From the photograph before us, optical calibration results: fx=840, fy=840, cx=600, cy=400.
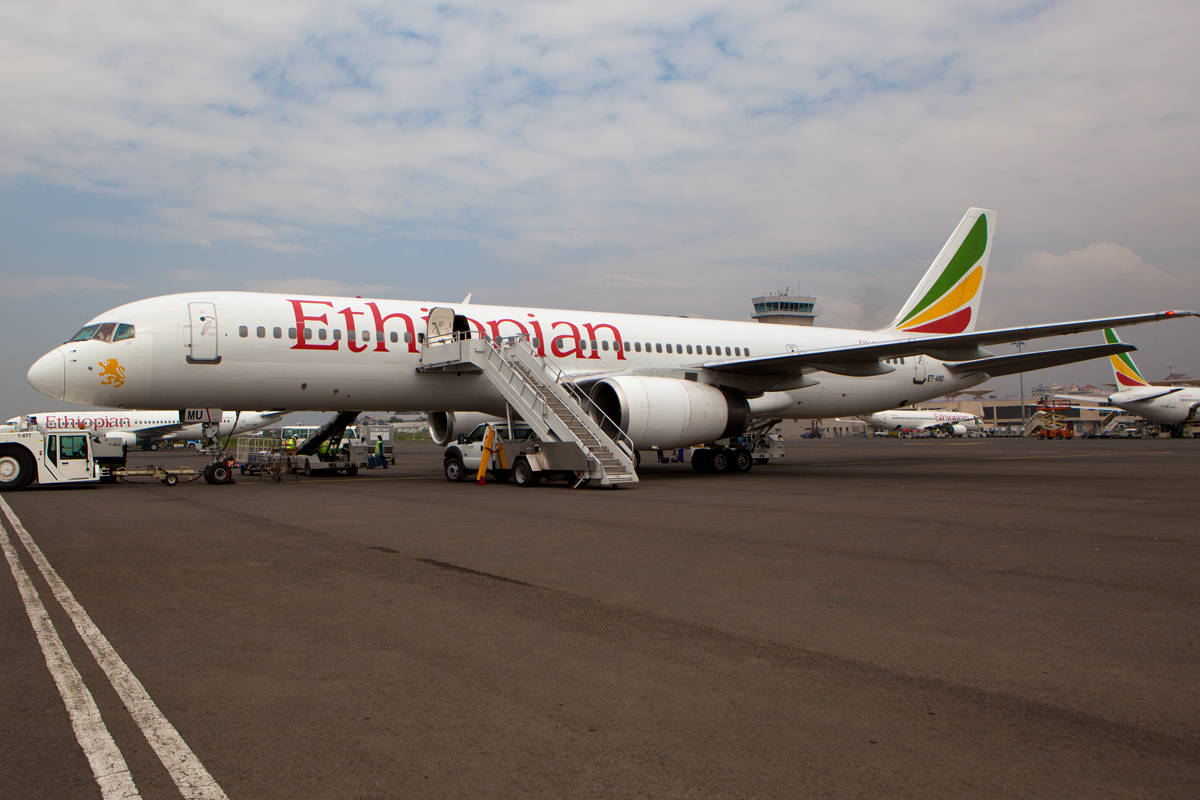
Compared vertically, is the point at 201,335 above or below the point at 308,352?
above

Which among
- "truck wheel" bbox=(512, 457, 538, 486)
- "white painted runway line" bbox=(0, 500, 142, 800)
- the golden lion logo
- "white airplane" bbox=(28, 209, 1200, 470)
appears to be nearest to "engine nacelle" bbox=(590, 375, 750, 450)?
"white airplane" bbox=(28, 209, 1200, 470)

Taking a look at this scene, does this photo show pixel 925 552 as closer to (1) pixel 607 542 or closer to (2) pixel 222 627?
(1) pixel 607 542

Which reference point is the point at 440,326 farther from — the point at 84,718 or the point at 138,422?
the point at 138,422

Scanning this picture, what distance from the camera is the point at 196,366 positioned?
A: 17.1m

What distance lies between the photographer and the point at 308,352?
Result: 703 inches

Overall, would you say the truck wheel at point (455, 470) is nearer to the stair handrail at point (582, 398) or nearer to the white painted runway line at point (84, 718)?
the stair handrail at point (582, 398)

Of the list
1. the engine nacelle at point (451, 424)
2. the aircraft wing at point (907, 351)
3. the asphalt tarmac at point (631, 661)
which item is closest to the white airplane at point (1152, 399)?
the aircraft wing at point (907, 351)

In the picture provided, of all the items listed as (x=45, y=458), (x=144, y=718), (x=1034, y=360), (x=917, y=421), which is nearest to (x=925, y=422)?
(x=917, y=421)

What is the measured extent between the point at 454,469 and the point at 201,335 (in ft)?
21.8

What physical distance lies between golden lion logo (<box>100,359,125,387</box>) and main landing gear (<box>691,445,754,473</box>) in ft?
45.9

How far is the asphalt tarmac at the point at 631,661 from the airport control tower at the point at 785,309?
214 ft

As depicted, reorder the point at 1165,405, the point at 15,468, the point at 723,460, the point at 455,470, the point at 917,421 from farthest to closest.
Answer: the point at 917,421
the point at 1165,405
the point at 723,460
the point at 455,470
the point at 15,468

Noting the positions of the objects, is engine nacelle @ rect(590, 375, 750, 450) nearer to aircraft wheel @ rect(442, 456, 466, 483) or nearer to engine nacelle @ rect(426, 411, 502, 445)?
aircraft wheel @ rect(442, 456, 466, 483)

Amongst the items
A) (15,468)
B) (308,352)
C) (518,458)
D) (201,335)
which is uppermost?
(201,335)
